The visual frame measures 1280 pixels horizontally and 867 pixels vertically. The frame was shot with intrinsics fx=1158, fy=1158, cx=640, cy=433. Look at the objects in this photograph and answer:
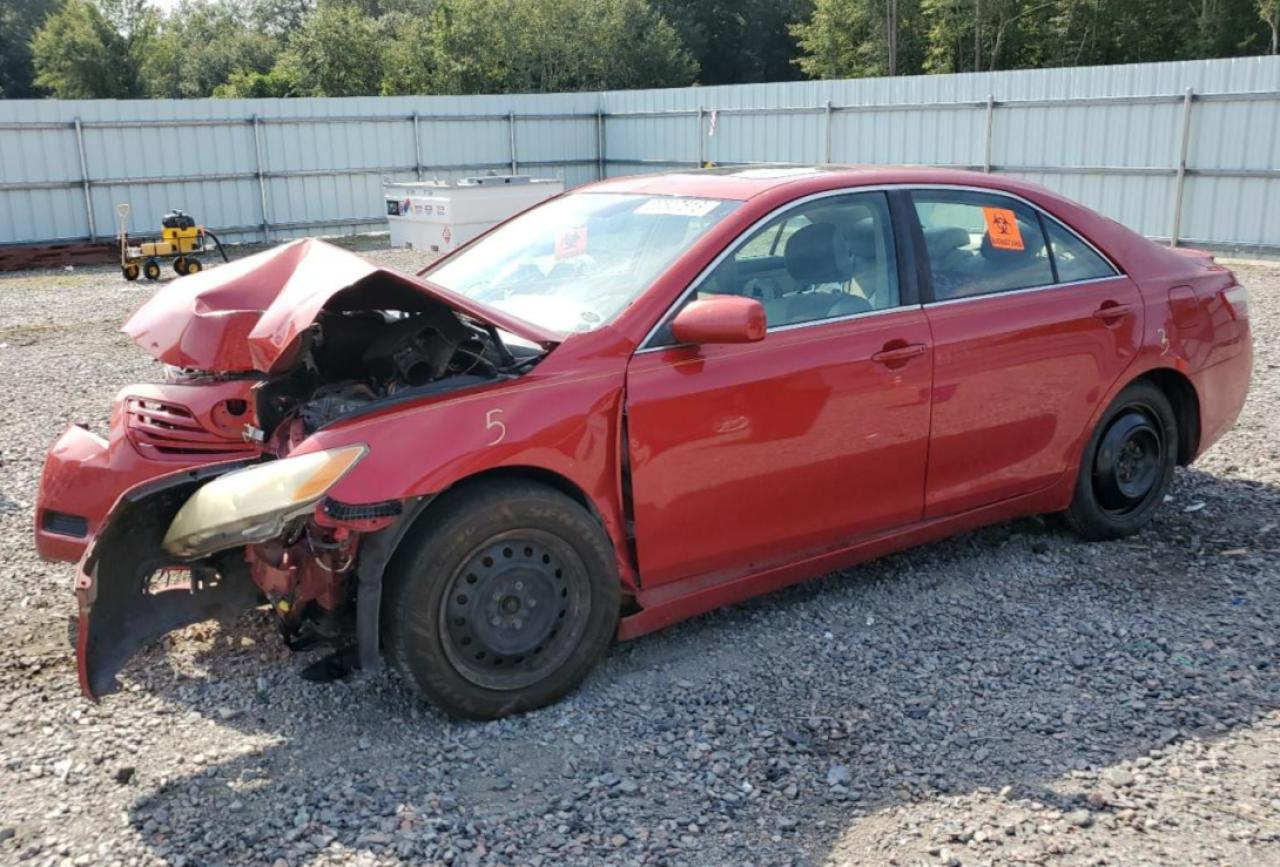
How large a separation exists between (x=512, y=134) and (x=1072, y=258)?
821 inches

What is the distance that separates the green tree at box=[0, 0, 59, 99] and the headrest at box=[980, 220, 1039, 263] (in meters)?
60.7

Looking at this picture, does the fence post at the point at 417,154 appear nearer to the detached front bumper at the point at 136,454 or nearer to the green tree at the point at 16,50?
the detached front bumper at the point at 136,454

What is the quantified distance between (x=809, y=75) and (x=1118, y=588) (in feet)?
159

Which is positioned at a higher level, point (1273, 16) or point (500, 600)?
point (1273, 16)

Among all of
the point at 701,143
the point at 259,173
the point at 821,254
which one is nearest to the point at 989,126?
the point at 701,143

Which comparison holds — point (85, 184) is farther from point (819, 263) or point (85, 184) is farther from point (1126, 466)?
point (1126, 466)

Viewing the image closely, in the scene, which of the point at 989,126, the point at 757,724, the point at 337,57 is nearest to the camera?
the point at 757,724

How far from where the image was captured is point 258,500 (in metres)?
3.45

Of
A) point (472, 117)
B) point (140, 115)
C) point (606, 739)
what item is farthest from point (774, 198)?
point (472, 117)

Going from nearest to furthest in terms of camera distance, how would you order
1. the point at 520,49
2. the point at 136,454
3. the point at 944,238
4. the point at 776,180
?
the point at 136,454, the point at 776,180, the point at 944,238, the point at 520,49

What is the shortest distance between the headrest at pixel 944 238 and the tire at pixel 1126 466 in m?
1.12

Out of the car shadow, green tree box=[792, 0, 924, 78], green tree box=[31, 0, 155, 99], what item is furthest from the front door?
green tree box=[31, 0, 155, 99]

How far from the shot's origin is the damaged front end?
354 centimetres

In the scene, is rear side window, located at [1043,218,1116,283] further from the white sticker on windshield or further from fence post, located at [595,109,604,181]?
fence post, located at [595,109,604,181]
